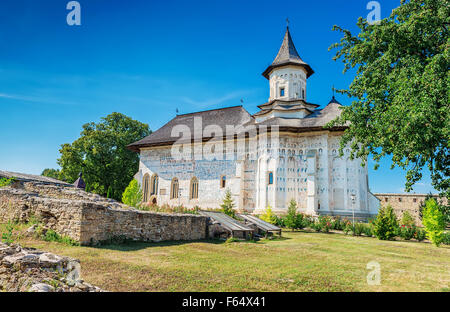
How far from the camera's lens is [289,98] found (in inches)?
1056

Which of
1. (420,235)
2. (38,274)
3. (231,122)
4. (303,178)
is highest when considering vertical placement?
(231,122)

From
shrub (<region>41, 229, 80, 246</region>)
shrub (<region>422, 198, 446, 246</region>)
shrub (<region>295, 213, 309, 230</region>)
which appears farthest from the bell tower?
shrub (<region>41, 229, 80, 246</region>)

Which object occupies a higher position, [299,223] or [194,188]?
[194,188]

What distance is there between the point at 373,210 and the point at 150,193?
21.4 meters

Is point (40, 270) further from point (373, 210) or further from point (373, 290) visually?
point (373, 210)

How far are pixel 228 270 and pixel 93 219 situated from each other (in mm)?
3827

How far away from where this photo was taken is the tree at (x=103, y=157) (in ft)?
118

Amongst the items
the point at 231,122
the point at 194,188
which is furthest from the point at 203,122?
the point at 194,188

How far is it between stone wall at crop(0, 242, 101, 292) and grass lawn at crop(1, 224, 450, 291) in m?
0.46

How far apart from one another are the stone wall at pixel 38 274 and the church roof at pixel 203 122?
2346cm

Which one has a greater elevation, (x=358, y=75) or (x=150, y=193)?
(x=358, y=75)

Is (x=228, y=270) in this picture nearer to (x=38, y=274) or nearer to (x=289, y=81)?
(x=38, y=274)

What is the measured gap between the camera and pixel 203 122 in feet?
103

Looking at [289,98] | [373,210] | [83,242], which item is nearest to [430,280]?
[83,242]
